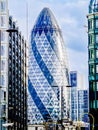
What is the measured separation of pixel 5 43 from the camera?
483ft

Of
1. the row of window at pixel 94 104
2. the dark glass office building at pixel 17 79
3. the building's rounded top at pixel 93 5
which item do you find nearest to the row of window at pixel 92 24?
the building's rounded top at pixel 93 5

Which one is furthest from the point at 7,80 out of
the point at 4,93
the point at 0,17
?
the point at 0,17

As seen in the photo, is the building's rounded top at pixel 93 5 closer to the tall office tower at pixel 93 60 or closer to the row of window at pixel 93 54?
the tall office tower at pixel 93 60

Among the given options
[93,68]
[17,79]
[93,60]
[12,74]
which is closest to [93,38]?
[93,60]

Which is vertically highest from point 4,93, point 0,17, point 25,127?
point 0,17

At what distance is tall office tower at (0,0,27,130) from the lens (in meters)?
143

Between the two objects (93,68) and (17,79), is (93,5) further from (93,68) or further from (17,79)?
(17,79)

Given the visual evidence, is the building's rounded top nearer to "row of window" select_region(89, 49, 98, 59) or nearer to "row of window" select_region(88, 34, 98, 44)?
"row of window" select_region(88, 34, 98, 44)

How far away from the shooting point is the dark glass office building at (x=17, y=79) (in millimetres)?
151375

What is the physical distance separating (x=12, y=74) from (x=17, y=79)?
1052 cm

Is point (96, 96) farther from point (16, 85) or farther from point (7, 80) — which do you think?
point (16, 85)

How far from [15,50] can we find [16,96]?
1275 centimetres

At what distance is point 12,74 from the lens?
154 meters

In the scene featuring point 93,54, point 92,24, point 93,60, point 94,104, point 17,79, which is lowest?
point 94,104
